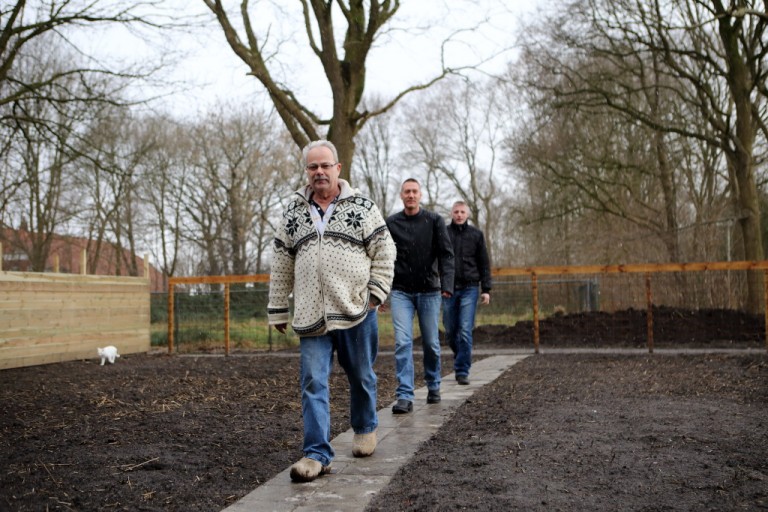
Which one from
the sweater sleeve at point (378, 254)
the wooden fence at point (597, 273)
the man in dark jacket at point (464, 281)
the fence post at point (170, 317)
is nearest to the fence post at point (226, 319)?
the wooden fence at point (597, 273)

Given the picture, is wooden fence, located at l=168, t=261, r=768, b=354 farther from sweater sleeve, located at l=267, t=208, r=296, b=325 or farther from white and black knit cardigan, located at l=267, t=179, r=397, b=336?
sweater sleeve, located at l=267, t=208, r=296, b=325

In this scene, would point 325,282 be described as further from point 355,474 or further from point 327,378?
point 355,474

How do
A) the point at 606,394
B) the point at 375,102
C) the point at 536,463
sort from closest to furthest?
the point at 536,463 < the point at 606,394 < the point at 375,102

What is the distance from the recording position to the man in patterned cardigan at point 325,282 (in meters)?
4.02

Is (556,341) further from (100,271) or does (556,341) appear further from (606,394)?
(100,271)

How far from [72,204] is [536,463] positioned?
25.7m

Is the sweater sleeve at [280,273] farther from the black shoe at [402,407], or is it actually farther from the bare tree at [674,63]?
the bare tree at [674,63]

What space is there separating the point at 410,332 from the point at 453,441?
150 centimetres

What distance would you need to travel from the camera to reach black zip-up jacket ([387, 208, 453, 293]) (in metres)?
6.23

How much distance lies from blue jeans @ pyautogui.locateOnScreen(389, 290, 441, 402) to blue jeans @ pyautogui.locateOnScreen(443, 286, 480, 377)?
3.36 feet

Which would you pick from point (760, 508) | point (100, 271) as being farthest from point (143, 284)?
point (100, 271)

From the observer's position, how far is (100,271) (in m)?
34.5

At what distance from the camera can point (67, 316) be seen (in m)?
11.9

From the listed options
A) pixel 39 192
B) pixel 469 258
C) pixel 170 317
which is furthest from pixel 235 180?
pixel 469 258
